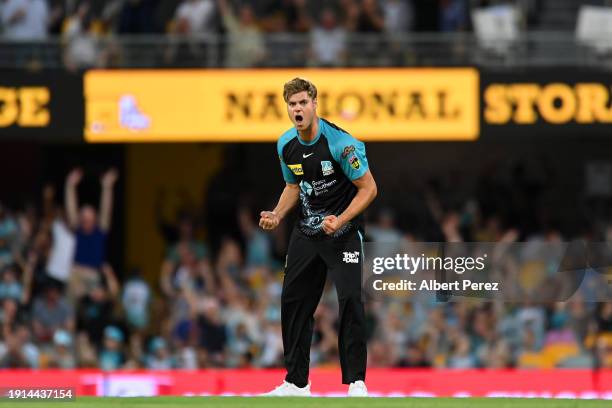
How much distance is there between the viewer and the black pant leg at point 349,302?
9.38 meters

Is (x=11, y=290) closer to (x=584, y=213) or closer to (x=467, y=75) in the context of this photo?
(x=467, y=75)

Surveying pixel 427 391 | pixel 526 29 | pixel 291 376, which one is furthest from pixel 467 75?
pixel 291 376

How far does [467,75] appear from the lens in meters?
17.4

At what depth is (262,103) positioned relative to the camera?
58.0ft

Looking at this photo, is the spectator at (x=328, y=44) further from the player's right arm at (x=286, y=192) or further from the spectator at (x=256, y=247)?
the player's right arm at (x=286, y=192)

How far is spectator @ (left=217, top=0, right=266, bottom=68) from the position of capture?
17859 millimetres

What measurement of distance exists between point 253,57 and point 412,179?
3522 millimetres

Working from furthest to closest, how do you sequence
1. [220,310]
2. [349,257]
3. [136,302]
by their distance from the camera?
1. [136,302]
2. [220,310]
3. [349,257]

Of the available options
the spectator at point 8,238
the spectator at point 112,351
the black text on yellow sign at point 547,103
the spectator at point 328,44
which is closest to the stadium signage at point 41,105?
the spectator at point 8,238

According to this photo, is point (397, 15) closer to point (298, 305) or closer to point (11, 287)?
point (11, 287)

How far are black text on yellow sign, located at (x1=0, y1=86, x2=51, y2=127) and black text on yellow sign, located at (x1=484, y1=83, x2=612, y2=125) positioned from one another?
17.0 feet

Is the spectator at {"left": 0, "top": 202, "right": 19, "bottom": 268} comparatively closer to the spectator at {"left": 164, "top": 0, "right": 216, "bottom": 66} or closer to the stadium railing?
the stadium railing

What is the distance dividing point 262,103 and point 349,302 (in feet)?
28.0

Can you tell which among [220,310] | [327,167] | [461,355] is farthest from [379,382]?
[327,167]
